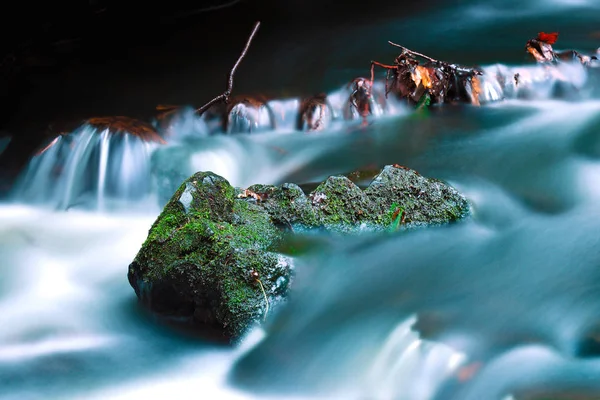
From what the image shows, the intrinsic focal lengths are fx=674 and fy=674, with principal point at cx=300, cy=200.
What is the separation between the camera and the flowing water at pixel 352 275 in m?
3.14

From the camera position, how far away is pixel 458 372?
301cm

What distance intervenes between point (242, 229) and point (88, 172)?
228 cm

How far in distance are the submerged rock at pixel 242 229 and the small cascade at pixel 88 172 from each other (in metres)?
1.68

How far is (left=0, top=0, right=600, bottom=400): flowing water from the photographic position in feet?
10.3

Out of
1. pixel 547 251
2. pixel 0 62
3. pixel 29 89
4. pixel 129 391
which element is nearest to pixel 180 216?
pixel 129 391

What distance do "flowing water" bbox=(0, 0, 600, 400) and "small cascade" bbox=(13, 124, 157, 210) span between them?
0.04ft

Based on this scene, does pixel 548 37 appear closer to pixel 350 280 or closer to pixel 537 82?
pixel 537 82

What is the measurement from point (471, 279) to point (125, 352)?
1.89 metres

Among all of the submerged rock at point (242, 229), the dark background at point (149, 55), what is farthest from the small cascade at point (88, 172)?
the submerged rock at point (242, 229)

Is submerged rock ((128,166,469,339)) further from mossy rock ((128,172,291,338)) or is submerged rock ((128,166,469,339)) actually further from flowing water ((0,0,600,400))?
flowing water ((0,0,600,400))

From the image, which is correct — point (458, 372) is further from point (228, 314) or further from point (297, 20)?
point (297, 20)

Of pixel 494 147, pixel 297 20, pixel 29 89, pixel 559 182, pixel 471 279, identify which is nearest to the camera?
pixel 471 279

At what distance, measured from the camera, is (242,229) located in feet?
11.3

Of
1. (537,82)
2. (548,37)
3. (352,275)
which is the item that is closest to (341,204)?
(352,275)
